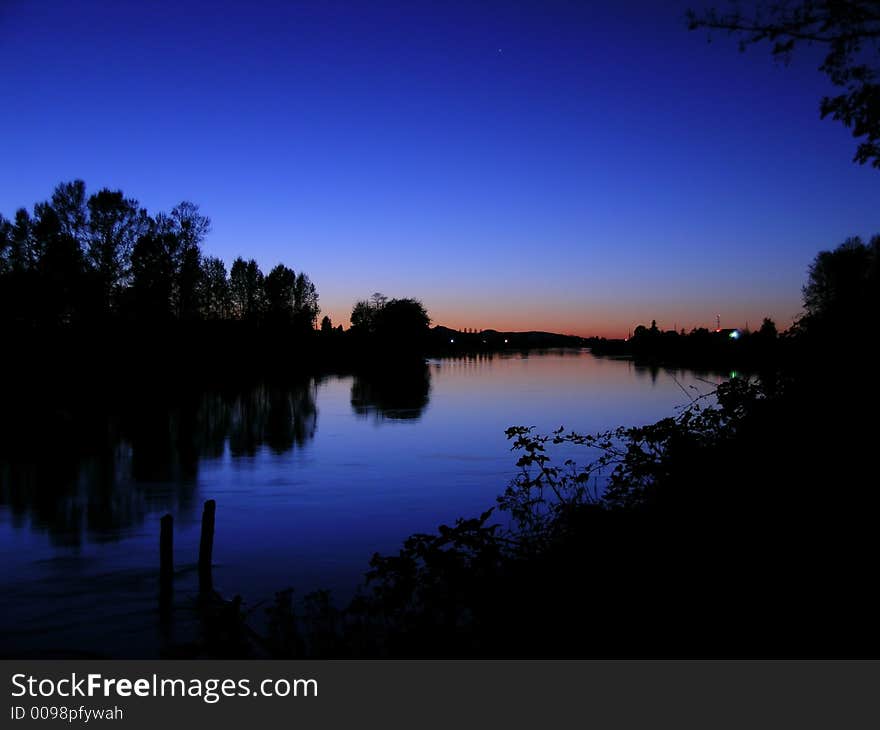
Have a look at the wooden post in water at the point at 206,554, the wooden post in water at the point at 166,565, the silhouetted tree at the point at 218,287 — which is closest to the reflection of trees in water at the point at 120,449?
the wooden post in water at the point at 166,565

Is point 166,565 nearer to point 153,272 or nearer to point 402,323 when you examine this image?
point 153,272

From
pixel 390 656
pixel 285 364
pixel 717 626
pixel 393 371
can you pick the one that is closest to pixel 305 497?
pixel 390 656

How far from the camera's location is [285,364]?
343 ft

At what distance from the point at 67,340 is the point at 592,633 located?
5348 centimetres

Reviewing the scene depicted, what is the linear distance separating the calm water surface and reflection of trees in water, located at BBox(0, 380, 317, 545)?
0.36 feet

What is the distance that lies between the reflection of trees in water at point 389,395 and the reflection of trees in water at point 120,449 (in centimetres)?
600

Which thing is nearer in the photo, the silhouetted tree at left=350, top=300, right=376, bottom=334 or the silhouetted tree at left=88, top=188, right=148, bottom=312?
the silhouetted tree at left=88, top=188, right=148, bottom=312

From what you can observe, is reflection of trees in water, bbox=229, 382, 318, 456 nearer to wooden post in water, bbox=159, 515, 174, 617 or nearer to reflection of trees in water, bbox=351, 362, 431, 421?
reflection of trees in water, bbox=351, 362, 431, 421

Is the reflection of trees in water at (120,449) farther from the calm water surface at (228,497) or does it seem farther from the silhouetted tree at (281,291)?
the silhouetted tree at (281,291)

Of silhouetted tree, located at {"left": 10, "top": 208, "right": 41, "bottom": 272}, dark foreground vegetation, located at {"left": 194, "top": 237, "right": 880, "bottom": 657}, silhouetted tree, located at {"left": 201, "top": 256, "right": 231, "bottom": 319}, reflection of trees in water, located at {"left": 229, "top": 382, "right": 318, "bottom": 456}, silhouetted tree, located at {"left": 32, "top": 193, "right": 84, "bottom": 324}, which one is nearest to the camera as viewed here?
dark foreground vegetation, located at {"left": 194, "top": 237, "right": 880, "bottom": 657}

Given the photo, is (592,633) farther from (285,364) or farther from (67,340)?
(285,364)

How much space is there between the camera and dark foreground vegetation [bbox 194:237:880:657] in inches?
280

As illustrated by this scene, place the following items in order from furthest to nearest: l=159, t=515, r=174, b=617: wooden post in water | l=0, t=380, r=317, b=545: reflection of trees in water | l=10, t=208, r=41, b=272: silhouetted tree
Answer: l=10, t=208, r=41, b=272: silhouetted tree → l=0, t=380, r=317, b=545: reflection of trees in water → l=159, t=515, r=174, b=617: wooden post in water

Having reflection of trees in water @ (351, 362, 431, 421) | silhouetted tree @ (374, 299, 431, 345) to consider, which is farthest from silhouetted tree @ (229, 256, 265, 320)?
silhouetted tree @ (374, 299, 431, 345)
